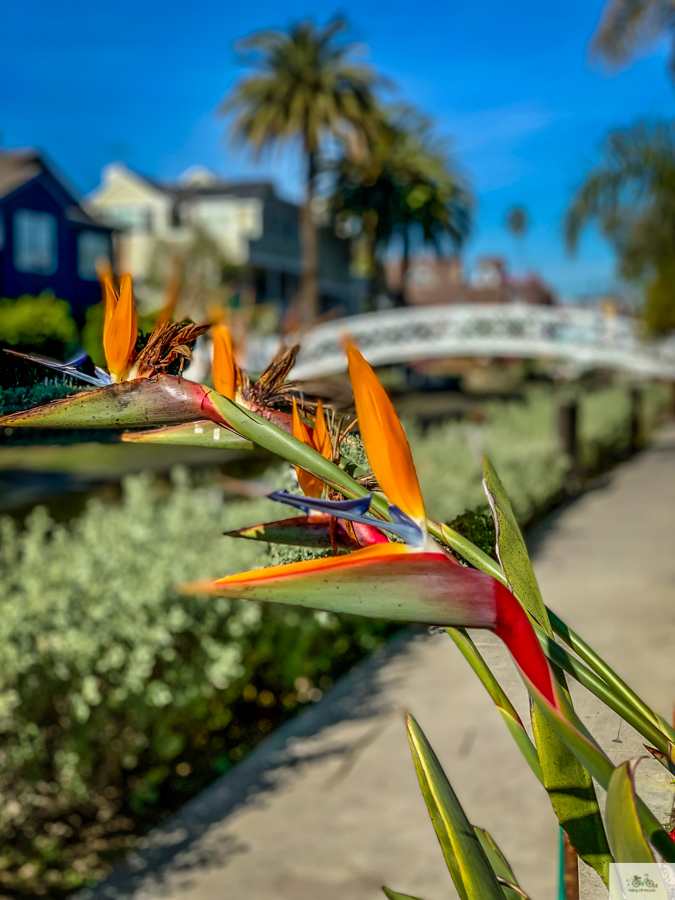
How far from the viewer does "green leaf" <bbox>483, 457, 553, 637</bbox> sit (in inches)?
22.9

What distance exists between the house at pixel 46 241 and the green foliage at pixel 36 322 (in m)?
0.03

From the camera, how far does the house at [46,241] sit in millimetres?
862

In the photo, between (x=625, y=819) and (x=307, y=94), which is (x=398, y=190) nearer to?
(x=307, y=94)

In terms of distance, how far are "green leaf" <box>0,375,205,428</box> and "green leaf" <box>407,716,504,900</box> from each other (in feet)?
1.12

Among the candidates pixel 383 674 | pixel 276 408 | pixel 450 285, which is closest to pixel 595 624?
pixel 383 674

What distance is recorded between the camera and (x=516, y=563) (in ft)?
1.94

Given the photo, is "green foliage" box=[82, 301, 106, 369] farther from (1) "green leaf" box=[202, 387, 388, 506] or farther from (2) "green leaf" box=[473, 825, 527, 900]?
(2) "green leaf" box=[473, 825, 527, 900]

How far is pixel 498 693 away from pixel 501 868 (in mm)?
275

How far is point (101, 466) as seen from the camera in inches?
680

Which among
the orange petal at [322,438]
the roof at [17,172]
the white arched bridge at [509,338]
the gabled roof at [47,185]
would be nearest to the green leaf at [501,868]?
the orange petal at [322,438]

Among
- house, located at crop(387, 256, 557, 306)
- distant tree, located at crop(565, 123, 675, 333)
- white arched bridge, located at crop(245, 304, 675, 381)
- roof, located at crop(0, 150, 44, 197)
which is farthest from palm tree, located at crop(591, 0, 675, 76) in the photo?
house, located at crop(387, 256, 557, 306)

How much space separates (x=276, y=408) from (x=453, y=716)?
3.27 meters

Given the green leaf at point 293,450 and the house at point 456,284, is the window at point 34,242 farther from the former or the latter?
the house at point 456,284

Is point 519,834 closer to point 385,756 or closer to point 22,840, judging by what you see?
point 385,756
